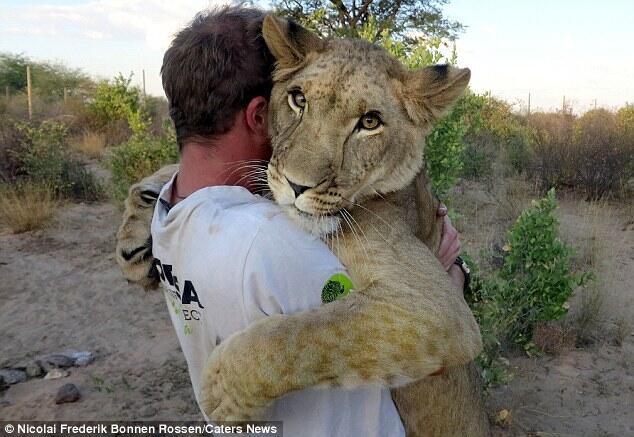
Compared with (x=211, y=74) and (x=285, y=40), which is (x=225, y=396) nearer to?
(x=211, y=74)

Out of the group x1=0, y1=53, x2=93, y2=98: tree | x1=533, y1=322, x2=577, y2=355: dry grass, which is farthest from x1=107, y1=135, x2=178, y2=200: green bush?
x1=0, y1=53, x2=93, y2=98: tree

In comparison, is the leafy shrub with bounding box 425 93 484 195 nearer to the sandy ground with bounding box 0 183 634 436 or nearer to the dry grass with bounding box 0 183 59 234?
the sandy ground with bounding box 0 183 634 436

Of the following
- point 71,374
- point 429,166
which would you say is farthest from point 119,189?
point 429,166

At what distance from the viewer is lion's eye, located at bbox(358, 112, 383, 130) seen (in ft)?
7.36

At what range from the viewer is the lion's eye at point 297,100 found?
2256 mm

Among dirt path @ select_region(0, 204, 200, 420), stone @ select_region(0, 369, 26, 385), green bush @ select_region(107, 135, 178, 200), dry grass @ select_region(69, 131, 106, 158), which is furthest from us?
dry grass @ select_region(69, 131, 106, 158)

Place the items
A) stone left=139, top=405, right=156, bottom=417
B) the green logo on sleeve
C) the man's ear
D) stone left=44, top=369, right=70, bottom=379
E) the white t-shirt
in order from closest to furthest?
the white t-shirt < the green logo on sleeve < the man's ear < stone left=139, top=405, right=156, bottom=417 < stone left=44, top=369, right=70, bottom=379

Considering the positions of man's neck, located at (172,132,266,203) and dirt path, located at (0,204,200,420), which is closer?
man's neck, located at (172,132,266,203)

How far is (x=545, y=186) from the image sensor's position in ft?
43.8

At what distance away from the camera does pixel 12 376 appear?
19.0 ft

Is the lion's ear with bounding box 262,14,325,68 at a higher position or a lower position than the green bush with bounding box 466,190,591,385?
higher

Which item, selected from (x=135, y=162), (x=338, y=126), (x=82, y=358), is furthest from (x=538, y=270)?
(x=135, y=162)

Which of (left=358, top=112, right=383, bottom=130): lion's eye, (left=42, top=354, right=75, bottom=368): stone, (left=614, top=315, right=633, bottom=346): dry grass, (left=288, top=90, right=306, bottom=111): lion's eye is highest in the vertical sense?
(left=288, top=90, right=306, bottom=111): lion's eye

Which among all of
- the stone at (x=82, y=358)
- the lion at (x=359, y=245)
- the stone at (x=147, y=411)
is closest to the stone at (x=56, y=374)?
the stone at (x=82, y=358)
